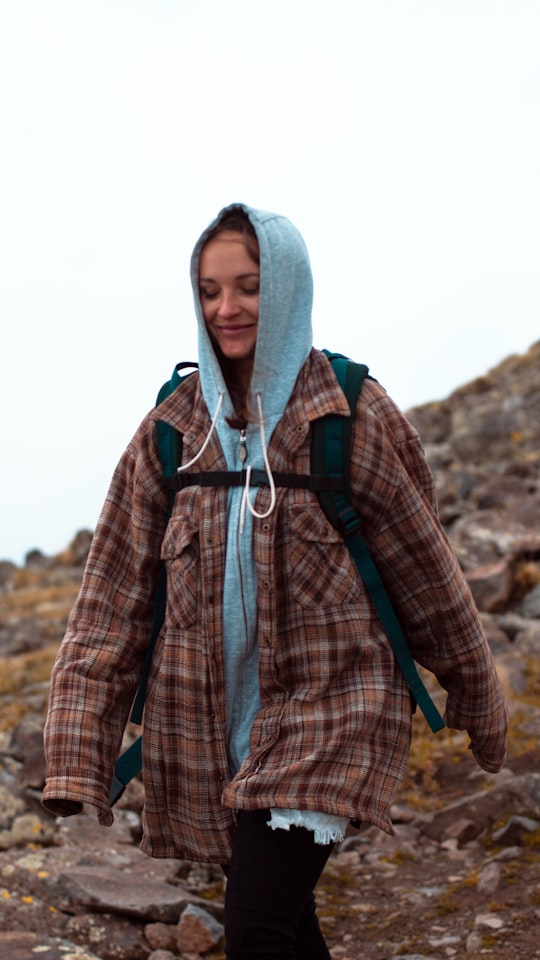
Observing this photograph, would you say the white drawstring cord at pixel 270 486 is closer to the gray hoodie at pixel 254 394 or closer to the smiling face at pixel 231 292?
the gray hoodie at pixel 254 394

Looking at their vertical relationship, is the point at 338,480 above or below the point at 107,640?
above

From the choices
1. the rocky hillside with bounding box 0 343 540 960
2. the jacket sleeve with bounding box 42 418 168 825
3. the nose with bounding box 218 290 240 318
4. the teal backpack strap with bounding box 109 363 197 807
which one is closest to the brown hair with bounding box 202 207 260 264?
the nose with bounding box 218 290 240 318

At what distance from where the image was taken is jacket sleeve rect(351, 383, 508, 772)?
3.12 metres

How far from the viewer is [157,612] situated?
3.35 metres

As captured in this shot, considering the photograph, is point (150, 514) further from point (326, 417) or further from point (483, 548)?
point (483, 548)

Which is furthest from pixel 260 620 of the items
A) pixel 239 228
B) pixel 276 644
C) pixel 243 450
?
pixel 239 228

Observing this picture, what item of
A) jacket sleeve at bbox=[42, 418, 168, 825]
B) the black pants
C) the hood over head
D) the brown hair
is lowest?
the black pants

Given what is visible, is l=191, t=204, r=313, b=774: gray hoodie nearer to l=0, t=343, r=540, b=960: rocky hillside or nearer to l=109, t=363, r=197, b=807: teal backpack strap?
l=109, t=363, r=197, b=807: teal backpack strap

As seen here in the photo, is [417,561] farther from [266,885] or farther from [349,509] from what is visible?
[266,885]

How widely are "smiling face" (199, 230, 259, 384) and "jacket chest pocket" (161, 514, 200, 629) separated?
1.72ft

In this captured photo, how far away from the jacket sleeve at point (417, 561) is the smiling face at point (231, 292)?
0.40 meters

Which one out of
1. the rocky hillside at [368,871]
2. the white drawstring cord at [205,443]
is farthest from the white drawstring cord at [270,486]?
the rocky hillside at [368,871]

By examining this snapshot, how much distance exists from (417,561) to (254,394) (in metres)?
0.68

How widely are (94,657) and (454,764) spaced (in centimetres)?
444
